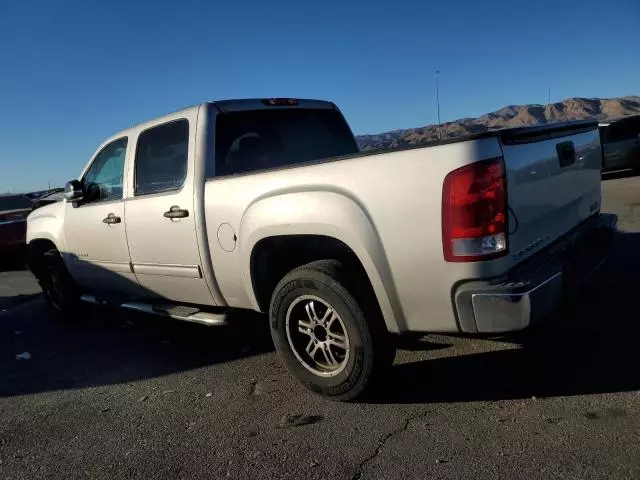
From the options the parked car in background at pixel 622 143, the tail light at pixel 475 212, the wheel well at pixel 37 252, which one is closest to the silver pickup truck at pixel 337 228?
the tail light at pixel 475 212

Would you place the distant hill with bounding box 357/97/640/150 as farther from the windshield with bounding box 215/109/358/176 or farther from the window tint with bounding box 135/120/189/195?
the window tint with bounding box 135/120/189/195

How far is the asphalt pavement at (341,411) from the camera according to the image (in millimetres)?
2846

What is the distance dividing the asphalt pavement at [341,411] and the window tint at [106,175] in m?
1.53

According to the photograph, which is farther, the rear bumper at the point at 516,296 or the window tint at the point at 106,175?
the window tint at the point at 106,175

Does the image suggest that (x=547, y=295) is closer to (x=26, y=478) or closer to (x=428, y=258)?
(x=428, y=258)

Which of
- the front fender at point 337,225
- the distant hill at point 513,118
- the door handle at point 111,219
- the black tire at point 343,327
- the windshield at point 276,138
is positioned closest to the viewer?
the front fender at point 337,225

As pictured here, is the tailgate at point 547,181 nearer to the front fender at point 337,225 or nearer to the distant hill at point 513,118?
the distant hill at point 513,118

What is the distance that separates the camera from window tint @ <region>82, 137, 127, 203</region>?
535 cm

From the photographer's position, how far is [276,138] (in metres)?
4.95

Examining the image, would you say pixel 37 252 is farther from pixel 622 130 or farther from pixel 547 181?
pixel 622 130

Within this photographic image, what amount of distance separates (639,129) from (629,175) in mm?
1360

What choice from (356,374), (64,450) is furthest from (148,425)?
(356,374)

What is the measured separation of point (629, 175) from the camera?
48.7ft

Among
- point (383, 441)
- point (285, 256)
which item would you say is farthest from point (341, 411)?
point (285, 256)
